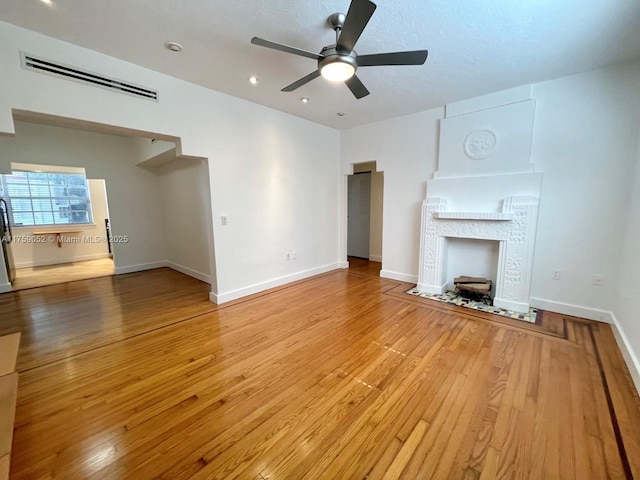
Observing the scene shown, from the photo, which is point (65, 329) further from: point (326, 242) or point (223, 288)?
point (326, 242)

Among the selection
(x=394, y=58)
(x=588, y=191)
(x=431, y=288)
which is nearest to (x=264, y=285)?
(x=431, y=288)

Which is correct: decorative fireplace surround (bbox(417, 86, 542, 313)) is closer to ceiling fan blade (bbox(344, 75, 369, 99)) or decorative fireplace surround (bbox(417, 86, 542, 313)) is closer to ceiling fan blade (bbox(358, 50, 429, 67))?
ceiling fan blade (bbox(344, 75, 369, 99))

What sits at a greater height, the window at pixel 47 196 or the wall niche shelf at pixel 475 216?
the window at pixel 47 196

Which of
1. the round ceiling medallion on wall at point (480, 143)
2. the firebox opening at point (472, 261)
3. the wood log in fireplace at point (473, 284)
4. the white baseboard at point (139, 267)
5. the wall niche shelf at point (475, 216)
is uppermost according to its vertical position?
the round ceiling medallion on wall at point (480, 143)

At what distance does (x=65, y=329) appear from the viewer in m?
2.92

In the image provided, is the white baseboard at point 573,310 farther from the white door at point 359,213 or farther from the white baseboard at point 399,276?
the white door at point 359,213

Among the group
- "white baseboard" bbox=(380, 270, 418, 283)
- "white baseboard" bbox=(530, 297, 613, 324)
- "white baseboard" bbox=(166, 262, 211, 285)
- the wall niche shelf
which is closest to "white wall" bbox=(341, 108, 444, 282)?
"white baseboard" bbox=(380, 270, 418, 283)

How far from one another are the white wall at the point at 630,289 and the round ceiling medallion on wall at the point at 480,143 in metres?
1.32

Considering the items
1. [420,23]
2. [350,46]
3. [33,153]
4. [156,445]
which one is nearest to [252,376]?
[156,445]

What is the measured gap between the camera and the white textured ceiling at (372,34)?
1.90 meters

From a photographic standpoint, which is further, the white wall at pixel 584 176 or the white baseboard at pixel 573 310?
the white baseboard at pixel 573 310

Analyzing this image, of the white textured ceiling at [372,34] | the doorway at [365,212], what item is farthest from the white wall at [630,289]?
the doorway at [365,212]

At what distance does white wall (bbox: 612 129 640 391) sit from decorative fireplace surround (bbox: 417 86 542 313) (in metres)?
0.75

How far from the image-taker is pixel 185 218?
5.18 m
